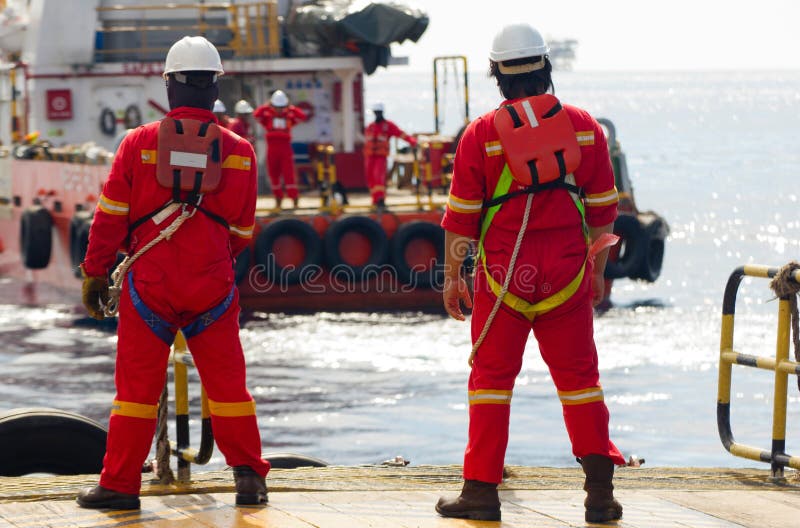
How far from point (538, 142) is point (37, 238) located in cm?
1534

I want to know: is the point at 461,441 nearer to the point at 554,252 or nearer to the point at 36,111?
the point at 554,252

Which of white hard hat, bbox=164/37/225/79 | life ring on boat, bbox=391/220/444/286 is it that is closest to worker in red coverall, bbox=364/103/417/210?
life ring on boat, bbox=391/220/444/286

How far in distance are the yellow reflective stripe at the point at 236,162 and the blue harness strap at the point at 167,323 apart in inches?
17.3

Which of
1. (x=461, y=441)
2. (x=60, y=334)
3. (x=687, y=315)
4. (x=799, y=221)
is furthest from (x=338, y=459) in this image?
(x=799, y=221)

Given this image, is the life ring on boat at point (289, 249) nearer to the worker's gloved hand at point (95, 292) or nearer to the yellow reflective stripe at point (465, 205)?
the worker's gloved hand at point (95, 292)

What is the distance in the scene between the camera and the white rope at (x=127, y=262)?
4.72 meters

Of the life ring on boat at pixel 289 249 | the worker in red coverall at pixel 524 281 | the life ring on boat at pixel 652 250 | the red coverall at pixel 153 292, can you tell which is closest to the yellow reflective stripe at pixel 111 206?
the red coverall at pixel 153 292

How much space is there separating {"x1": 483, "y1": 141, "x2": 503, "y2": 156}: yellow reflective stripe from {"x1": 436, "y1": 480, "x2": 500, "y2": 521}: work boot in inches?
43.6

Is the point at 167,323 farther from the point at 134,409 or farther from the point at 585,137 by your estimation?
the point at 585,137

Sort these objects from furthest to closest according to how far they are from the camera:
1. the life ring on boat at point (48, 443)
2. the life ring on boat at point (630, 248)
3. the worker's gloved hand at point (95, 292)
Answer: the life ring on boat at point (630, 248) → the life ring on boat at point (48, 443) → the worker's gloved hand at point (95, 292)

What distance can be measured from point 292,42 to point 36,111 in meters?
3.93

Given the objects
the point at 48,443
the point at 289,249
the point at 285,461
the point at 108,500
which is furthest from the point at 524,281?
the point at 289,249

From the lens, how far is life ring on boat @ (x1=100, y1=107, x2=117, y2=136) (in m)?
20.3

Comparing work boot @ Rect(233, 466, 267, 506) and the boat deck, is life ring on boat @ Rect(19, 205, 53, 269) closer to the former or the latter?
the boat deck
